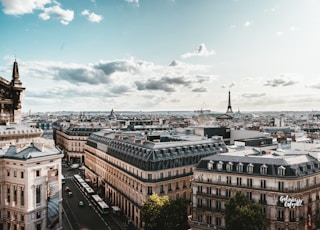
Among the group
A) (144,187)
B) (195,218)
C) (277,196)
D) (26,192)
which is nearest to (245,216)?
(277,196)

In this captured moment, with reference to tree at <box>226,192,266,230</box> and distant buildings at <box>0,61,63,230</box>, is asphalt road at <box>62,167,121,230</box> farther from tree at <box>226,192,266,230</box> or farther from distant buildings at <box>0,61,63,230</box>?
tree at <box>226,192,266,230</box>

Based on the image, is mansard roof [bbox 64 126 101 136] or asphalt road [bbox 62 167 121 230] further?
mansard roof [bbox 64 126 101 136]

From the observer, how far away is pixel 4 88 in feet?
284

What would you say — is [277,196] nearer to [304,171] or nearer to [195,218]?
[304,171]

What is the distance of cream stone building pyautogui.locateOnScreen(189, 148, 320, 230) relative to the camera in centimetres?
6281

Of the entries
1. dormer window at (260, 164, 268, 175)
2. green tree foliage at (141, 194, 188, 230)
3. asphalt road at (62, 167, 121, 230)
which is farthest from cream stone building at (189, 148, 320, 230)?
asphalt road at (62, 167, 121, 230)

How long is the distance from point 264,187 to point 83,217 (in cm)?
4648

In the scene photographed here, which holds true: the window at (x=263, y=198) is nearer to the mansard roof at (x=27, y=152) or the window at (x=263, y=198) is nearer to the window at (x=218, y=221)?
the window at (x=218, y=221)

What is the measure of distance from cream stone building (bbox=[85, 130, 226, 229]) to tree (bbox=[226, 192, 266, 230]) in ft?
65.8

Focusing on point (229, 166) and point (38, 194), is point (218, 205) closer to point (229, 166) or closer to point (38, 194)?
point (229, 166)

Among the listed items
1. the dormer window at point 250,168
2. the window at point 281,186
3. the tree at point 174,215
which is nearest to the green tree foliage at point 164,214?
the tree at point 174,215

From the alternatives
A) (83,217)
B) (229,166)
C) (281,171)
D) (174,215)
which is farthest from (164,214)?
(83,217)

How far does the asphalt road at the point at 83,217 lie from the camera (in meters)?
79.3

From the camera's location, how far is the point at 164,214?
212 feet
